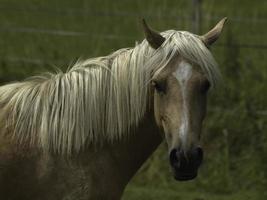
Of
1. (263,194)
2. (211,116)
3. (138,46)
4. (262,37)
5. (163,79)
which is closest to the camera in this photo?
(163,79)

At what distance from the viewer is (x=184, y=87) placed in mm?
4688

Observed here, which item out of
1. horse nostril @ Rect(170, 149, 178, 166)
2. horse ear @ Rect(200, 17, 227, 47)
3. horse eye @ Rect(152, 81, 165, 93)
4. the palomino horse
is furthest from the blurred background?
horse nostril @ Rect(170, 149, 178, 166)

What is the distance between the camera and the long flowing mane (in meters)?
4.86

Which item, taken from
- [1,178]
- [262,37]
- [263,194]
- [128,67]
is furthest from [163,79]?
[262,37]

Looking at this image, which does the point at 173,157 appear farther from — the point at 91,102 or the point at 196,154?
the point at 91,102

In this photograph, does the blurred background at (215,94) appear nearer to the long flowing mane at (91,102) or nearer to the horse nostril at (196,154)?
the long flowing mane at (91,102)

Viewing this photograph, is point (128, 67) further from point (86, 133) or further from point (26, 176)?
point (26, 176)

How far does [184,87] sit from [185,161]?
0.45 m

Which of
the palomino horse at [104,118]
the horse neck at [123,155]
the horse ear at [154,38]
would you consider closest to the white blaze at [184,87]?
the palomino horse at [104,118]

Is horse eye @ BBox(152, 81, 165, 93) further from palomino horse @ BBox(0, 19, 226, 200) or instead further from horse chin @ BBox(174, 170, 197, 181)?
horse chin @ BBox(174, 170, 197, 181)

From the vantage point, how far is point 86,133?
4.92 meters

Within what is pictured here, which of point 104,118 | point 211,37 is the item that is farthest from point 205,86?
point 104,118

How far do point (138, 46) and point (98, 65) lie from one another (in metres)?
0.28

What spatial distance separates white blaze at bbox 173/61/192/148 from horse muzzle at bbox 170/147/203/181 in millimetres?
56
